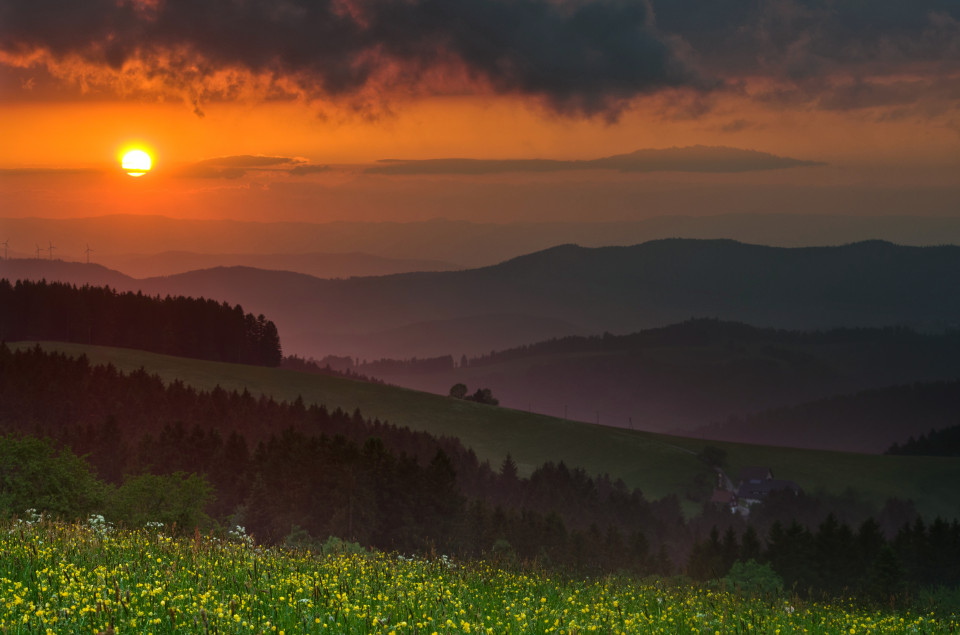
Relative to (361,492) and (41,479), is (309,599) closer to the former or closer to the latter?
(41,479)

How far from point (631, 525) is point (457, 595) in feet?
573

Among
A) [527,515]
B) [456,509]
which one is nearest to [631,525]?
[527,515]

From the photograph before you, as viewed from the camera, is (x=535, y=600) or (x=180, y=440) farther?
(x=180, y=440)

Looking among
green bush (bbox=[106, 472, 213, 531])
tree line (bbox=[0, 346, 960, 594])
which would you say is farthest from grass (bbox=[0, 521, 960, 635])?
tree line (bbox=[0, 346, 960, 594])

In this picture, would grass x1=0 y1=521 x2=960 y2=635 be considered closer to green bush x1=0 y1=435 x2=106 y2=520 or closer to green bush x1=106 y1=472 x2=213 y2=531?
green bush x1=0 y1=435 x2=106 y2=520

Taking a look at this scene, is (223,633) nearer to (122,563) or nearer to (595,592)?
(122,563)

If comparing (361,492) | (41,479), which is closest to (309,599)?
(41,479)

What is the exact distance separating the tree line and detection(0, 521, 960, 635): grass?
55013 mm

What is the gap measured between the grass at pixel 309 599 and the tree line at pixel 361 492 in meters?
55.0

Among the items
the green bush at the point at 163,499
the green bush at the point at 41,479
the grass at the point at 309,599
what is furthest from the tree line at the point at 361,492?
the grass at the point at 309,599

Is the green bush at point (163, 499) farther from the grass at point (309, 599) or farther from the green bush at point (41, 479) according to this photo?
the grass at point (309, 599)

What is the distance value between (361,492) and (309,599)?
316 ft

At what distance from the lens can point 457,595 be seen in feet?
47.3

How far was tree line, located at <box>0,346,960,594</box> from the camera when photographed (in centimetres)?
10800
